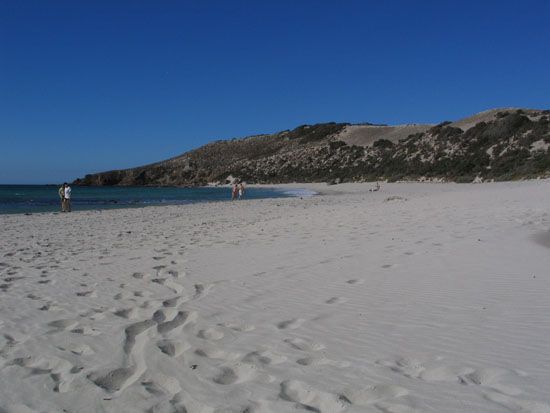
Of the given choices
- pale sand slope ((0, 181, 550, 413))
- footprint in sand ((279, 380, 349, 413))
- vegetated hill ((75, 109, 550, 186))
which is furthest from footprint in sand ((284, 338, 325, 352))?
vegetated hill ((75, 109, 550, 186))

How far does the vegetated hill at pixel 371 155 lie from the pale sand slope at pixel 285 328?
30.7 m

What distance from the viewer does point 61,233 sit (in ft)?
44.0

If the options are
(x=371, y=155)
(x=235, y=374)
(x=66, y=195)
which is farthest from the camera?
(x=371, y=155)

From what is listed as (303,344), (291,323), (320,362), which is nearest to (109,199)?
(291,323)

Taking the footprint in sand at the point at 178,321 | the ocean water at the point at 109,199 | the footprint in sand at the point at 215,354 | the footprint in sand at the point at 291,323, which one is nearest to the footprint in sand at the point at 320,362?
the footprint in sand at the point at 215,354

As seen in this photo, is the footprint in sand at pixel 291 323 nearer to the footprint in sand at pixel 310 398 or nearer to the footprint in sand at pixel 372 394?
the footprint in sand at pixel 310 398

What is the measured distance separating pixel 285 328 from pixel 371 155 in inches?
2558

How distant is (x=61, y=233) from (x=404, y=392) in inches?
492

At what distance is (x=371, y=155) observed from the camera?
221ft

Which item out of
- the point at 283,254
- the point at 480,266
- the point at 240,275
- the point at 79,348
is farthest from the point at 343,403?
the point at 283,254

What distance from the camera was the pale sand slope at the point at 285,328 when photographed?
10.4 feet

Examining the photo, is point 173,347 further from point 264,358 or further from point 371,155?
point 371,155

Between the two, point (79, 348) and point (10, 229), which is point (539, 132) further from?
point (79, 348)

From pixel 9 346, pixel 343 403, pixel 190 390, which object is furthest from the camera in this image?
pixel 9 346
